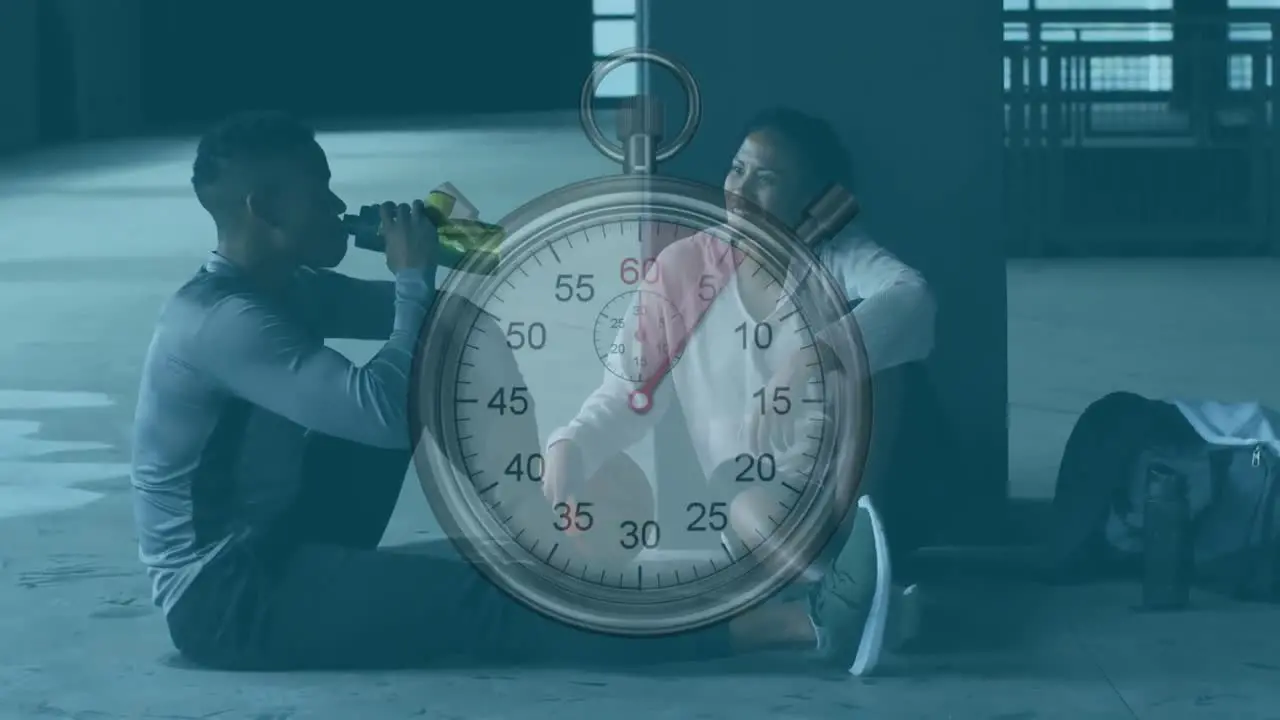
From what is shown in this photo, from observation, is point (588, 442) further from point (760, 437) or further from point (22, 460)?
point (22, 460)

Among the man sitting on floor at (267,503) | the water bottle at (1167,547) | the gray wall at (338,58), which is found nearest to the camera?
the man sitting on floor at (267,503)

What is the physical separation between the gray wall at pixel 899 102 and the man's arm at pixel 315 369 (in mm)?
972

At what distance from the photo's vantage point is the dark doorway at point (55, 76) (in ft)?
70.0

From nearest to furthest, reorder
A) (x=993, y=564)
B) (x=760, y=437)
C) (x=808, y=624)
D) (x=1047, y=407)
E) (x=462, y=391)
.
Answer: (x=462, y=391) < (x=760, y=437) < (x=808, y=624) < (x=993, y=564) < (x=1047, y=407)

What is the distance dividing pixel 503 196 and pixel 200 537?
10.3 metres

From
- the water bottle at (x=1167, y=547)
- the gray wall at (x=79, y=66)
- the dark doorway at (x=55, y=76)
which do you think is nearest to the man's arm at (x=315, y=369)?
the water bottle at (x=1167, y=547)

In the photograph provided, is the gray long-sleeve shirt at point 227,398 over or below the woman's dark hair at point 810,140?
below

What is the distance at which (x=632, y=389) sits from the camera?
3.31 meters

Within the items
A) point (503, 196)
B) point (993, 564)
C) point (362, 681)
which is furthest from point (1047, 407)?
point (503, 196)

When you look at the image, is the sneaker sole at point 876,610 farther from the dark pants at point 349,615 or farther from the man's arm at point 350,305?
the man's arm at point 350,305

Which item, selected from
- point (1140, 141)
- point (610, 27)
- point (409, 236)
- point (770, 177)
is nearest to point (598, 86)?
point (409, 236)

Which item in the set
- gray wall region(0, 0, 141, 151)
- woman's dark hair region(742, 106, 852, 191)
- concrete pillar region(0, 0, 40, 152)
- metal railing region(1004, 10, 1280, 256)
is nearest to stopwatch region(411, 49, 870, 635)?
woman's dark hair region(742, 106, 852, 191)

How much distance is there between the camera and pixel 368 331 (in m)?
3.96

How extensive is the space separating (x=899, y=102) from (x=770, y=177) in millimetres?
588
